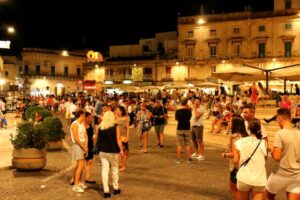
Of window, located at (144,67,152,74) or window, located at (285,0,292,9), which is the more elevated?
window, located at (285,0,292,9)

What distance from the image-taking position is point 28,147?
34.7ft

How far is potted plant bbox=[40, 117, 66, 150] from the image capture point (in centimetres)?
1352

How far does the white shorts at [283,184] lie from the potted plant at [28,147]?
666cm

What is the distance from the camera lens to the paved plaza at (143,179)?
830cm

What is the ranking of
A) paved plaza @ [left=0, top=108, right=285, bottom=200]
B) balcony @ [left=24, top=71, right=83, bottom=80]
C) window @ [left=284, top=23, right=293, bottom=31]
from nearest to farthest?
paved plaza @ [left=0, top=108, right=285, bottom=200] < window @ [left=284, top=23, right=293, bottom=31] < balcony @ [left=24, top=71, right=83, bottom=80]

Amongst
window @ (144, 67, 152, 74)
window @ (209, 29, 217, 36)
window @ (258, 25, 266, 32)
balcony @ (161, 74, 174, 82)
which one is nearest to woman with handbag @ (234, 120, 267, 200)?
window @ (258, 25, 266, 32)

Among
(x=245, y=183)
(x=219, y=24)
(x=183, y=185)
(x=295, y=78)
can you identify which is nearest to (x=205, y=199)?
(x=183, y=185)

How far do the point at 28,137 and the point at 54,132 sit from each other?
340 centimetres

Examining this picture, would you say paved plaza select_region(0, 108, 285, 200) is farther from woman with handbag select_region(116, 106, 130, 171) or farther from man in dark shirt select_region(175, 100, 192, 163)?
man in dark shirt select_region(175, 100, 192, 163)

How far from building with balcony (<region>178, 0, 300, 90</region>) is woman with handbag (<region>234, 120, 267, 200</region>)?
47.6m

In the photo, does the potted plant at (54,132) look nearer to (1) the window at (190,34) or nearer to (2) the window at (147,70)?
(1) the window at (190,34)

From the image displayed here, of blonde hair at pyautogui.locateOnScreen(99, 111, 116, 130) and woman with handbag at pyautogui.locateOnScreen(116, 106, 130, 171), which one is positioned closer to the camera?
blonde hair at pyautogui.locateOnScreen(99, 111, 116, 130)

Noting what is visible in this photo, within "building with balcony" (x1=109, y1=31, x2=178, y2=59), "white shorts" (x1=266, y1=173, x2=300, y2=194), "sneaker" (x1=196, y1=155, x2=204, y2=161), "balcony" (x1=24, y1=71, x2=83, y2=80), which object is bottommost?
"sneaker" (x1=196, y1=155, x2=204, y2=161)

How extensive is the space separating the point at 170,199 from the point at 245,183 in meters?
2.87
